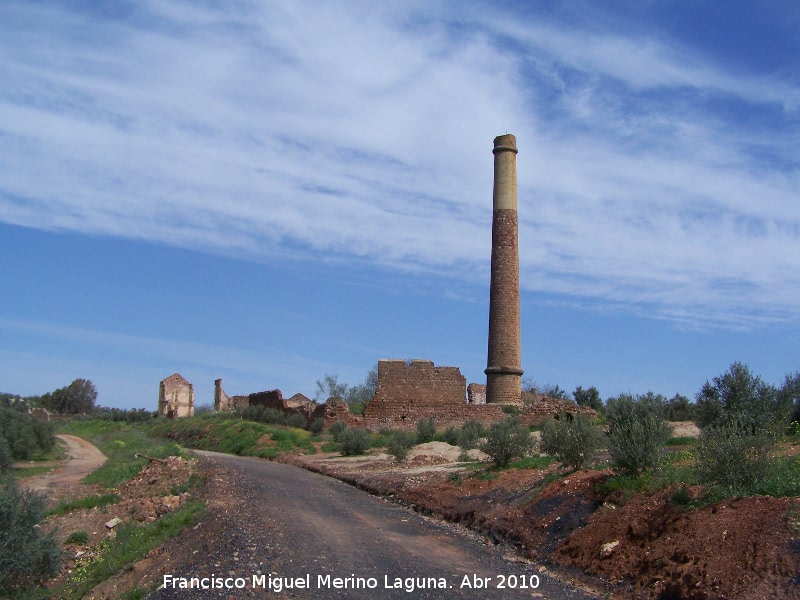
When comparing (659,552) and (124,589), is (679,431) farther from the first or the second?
(124,589)

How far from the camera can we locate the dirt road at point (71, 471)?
81.1 ft

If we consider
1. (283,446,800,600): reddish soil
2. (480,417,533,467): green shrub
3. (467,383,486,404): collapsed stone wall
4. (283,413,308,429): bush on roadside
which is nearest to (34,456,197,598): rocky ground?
(283,446,800,600): reddish soil

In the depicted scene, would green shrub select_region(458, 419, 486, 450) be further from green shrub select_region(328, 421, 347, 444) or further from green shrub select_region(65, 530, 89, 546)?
green shrub select_region(65, 530, 89, 546)

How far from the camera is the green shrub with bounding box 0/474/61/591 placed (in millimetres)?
12734

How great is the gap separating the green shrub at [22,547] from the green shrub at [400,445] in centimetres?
1146

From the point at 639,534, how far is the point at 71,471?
2537cm

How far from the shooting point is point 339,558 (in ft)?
33.9

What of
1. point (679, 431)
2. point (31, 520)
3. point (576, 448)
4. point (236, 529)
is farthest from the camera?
point (679, 431)

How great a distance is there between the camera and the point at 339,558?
33.9 feet

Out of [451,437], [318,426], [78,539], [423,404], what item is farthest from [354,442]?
[78,539]

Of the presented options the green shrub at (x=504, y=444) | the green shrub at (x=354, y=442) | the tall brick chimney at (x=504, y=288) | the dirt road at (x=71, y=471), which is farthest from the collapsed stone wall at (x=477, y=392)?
the green shrub at (x=504, y=444)

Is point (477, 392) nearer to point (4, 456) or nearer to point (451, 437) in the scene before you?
point (451, 437)

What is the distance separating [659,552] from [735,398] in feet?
25.8

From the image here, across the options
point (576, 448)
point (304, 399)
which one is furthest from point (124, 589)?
point (304, 399)
